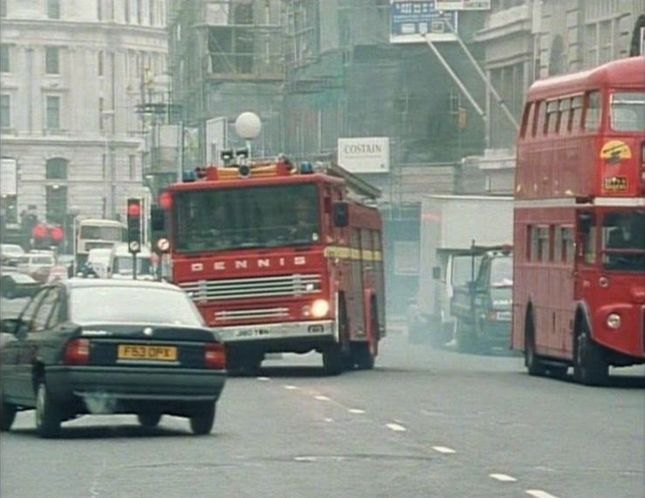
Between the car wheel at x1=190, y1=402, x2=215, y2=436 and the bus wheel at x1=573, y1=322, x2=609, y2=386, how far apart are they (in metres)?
9.39

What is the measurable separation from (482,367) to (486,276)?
6.06 meters

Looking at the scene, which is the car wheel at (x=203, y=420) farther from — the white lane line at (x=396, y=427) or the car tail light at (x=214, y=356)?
the white lane line at (x=396, y=427)

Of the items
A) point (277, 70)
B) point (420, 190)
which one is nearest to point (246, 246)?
point (277, 70)

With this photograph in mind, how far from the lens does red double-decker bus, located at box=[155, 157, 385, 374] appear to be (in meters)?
29.2

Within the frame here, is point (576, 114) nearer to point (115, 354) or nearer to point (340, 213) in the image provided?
point (340, 213)

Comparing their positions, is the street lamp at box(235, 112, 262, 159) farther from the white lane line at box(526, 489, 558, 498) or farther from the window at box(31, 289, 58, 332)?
the white lane line at box(526, 489, 558, 498)

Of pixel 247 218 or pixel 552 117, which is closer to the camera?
pixel 247 218

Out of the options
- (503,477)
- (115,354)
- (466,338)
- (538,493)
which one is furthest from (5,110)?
(466,338)

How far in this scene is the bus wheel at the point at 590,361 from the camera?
91.8 feet

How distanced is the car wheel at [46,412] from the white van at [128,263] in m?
13.0

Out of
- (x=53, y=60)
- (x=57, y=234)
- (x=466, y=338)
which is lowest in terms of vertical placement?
(x=466, y=338)

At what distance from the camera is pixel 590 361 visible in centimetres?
2800

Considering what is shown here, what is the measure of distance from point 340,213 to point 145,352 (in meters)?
11.3

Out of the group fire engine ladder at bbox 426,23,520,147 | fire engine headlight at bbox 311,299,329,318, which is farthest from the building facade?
fire engine ladder at bbox 426,23,520,147
